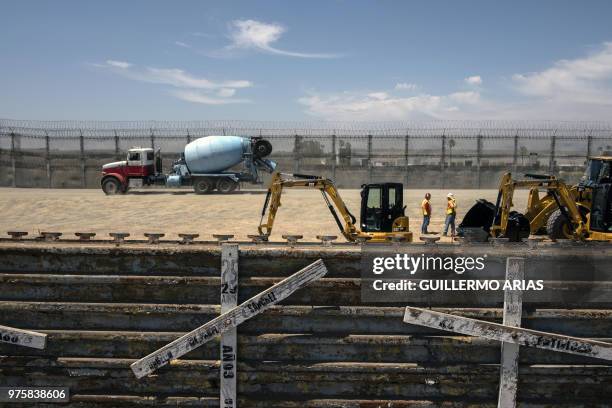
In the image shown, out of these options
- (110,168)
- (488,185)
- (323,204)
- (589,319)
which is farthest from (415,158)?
(589,319)

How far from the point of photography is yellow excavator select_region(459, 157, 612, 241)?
1052 centimetres

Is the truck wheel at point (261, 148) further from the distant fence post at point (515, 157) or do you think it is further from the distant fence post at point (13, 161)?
the distant fence post at point (13, 161)

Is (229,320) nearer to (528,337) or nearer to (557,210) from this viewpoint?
(528,337)

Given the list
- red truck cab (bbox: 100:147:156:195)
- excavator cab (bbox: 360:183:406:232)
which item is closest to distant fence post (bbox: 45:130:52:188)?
red truck cab (bbox: 100:147:156:195)

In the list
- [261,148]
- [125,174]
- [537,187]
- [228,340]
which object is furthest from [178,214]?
[228,340]

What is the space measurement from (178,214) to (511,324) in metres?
16.9

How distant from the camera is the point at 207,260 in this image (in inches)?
157

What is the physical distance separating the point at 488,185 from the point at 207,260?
32229 mm

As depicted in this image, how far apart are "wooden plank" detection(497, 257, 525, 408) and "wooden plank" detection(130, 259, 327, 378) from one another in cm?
167

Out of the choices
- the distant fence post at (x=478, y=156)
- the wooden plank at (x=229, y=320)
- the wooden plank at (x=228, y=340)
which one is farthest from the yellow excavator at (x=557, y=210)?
the distant fence post at (x=478, y=156)

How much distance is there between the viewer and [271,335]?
3.87m

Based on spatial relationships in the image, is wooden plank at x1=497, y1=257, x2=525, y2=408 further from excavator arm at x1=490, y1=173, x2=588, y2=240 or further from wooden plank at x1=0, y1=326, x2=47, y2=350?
excavator arm at x1=490, y1=173, x2=588, y2=240

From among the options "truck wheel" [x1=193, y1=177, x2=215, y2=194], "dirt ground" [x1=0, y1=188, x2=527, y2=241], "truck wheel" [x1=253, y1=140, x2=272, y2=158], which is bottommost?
"dirt ground" [x1=0, y1=188, x2=527, y2=241]

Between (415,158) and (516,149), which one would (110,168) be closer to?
(415,158)
